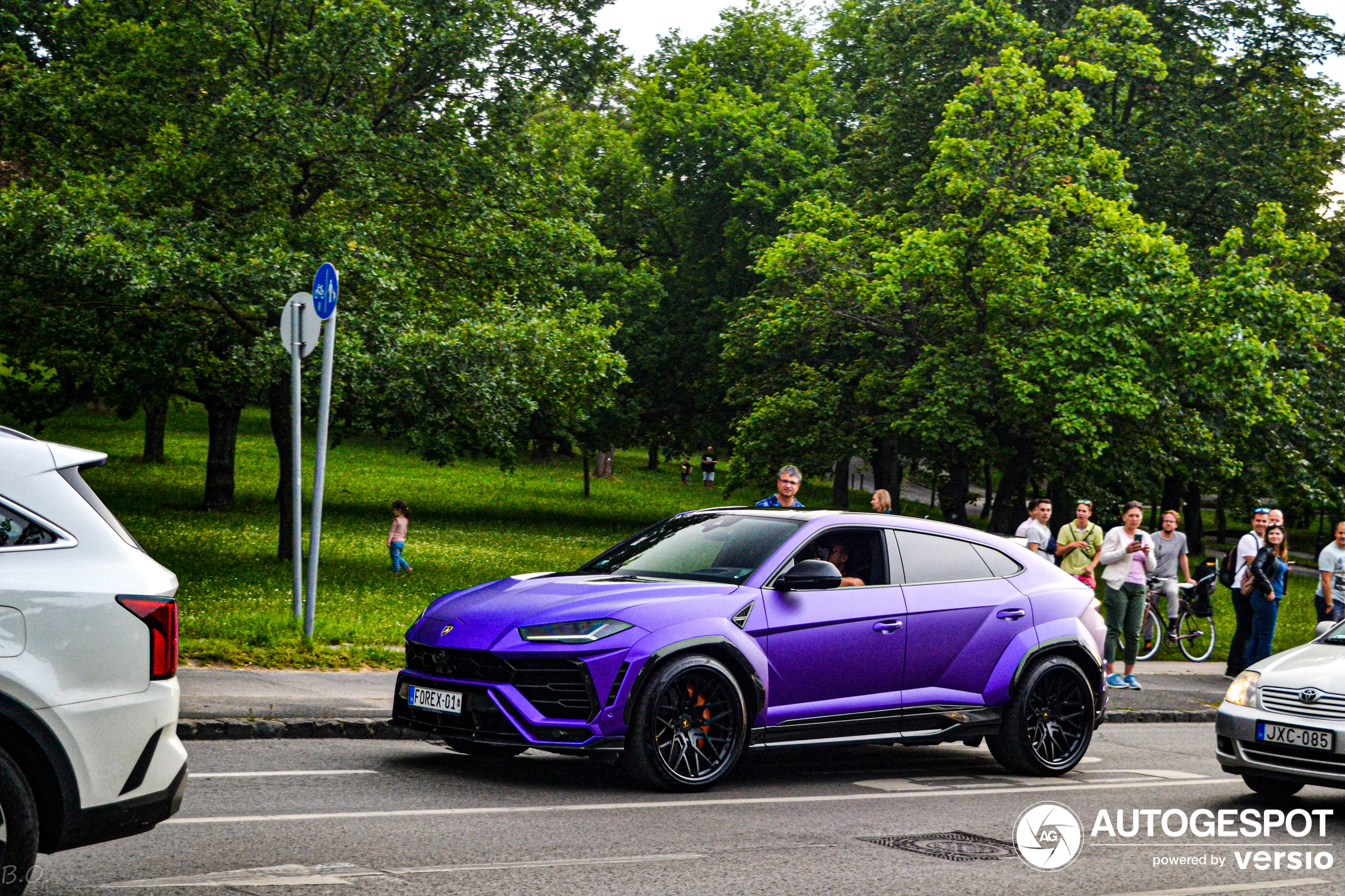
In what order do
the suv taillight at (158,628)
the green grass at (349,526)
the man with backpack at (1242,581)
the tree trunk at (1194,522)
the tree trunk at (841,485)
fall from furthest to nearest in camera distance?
1. the tree trunk at (1194,522)
2. the tree trunk at (841,485)
3. the man with backpack at (1242,581)
4. the green grass at (349,526)
5. the suv taillight at (158,628)

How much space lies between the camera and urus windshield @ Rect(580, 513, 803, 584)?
8.92m

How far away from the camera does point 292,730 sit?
972 centimetres

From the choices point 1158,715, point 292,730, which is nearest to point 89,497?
point 292,730

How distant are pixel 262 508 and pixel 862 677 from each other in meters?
26.9

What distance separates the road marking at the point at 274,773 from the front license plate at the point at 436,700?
544 millimetres

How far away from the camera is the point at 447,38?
2161cm

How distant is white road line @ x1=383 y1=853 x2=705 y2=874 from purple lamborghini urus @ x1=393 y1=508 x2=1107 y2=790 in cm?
139

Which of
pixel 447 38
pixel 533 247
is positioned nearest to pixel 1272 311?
pixel 533 247

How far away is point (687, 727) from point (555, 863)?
→ 2018mm

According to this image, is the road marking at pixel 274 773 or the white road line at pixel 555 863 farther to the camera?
the road marking at pixel 274 773

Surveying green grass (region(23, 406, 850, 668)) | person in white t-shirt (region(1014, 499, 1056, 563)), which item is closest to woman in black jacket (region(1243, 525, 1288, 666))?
person in white t-shirt (region(1014, 499, 1056, 563))

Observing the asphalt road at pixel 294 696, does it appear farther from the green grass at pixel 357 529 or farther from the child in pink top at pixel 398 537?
the child in pink top at pixel 398 537

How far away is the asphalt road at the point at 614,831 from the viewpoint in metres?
6.00

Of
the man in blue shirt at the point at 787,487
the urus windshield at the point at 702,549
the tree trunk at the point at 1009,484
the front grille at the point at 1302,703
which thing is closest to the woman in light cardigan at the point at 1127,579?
the man in blue shirt at the point at 787,487
